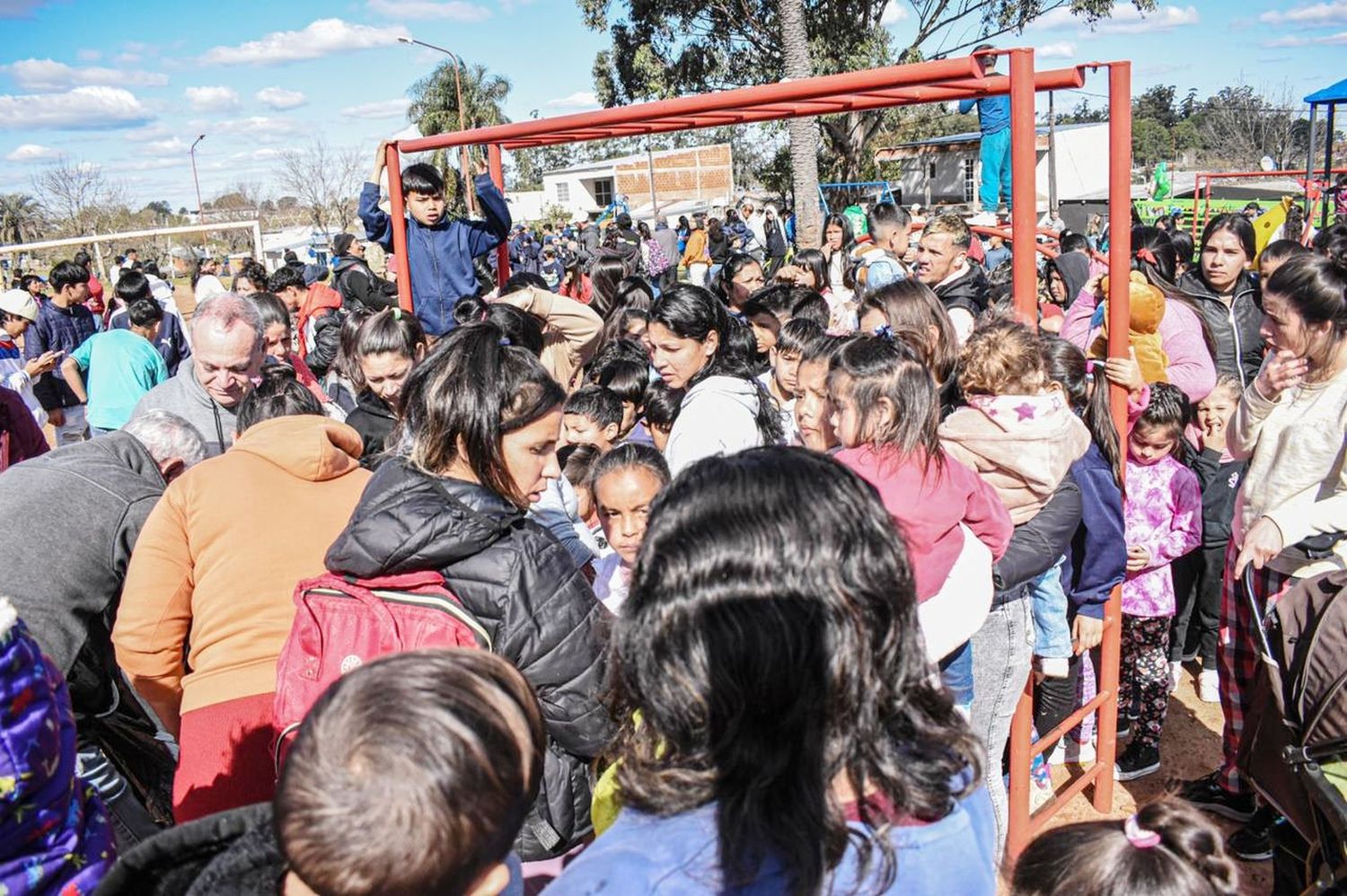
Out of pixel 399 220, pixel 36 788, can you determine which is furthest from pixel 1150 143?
pixel 36 788

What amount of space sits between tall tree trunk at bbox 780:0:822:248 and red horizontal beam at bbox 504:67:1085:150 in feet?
41.7

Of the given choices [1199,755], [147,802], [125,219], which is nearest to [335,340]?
[147,802]

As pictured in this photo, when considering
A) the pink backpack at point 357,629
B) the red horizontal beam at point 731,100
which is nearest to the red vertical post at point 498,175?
the red horizontal beam at point 731,100

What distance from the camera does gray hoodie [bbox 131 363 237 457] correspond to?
3.74 m

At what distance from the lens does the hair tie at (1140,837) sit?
60.0 inches

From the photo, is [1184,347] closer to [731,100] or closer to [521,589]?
[731,100]

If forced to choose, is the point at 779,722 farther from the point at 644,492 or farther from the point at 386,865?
the point at 644,492

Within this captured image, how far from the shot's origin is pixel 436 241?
4.79 m

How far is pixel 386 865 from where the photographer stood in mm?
1016

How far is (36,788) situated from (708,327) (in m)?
2.59

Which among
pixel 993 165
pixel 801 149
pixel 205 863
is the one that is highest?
pixel 801 149

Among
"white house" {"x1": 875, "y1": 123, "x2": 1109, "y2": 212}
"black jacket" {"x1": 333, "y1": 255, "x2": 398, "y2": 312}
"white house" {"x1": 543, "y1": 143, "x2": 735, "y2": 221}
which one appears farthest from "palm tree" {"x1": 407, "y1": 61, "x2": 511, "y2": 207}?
"black jacket" {"x1": 333, "y1": 255, "x2": 398, "y2": 312}

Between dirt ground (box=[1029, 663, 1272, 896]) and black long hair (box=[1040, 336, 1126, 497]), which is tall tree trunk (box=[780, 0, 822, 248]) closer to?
dirt ground (box=[1029, 663, 1272, 896])

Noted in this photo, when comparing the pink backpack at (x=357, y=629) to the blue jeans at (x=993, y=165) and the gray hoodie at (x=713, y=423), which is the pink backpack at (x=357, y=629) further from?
the blue jeans at (x=993, y=165)
